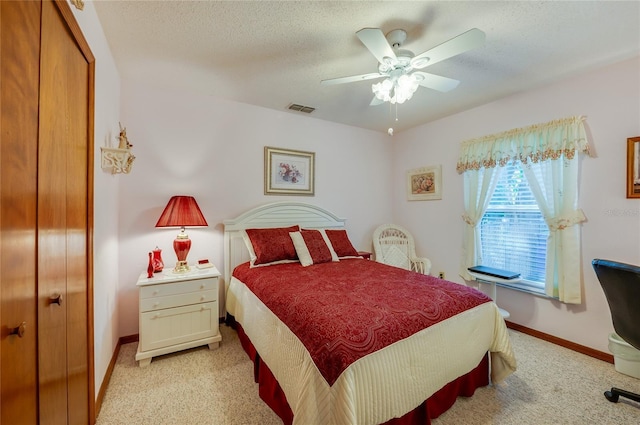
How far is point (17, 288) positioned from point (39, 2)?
1025 mm

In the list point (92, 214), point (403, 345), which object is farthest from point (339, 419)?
point (92, 214)

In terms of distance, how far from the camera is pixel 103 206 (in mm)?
1928

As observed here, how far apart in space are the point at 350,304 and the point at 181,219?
176 cm

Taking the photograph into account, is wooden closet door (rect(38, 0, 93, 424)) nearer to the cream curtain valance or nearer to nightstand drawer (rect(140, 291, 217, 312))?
nightstand drawer (rect(140, 291, 217, 312))

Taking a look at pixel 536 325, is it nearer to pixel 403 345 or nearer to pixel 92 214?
pixel 403 345

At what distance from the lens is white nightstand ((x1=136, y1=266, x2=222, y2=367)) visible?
219 centimetres

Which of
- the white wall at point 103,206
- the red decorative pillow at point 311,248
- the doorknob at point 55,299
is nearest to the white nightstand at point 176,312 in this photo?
the white wall at point 103,206

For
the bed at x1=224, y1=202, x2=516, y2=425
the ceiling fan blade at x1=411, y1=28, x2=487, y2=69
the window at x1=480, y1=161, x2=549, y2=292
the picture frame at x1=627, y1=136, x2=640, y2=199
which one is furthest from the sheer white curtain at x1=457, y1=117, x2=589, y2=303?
the ceiling fan blade at x1=411, y1=28, x2=487, y2=69

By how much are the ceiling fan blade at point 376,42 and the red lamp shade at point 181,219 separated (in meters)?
1.98

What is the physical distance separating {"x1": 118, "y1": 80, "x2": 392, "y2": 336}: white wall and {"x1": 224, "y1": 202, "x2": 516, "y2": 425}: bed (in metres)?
1.06

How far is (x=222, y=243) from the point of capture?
118 inches

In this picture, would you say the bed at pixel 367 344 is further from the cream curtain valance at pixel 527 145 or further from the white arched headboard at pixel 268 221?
the cream curtain valance at pixel 527 145

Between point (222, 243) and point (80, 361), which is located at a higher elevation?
point (222, 243)

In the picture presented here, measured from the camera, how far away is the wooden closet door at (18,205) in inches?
30.8
